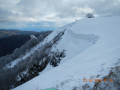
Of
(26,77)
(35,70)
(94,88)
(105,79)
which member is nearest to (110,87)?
(105,79)

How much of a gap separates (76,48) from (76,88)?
1059cm

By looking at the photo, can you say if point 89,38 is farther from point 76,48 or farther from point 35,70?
point 35,70

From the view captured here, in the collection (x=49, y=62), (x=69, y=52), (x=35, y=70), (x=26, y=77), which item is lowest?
(x=26, y=77)

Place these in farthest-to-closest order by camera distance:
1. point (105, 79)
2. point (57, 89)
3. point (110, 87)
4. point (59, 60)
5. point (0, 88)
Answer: point (0, 88), point (59, 60), point (57, 89), point (105, 79), point (110, 87)

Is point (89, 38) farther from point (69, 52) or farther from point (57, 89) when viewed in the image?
point (57, 89)

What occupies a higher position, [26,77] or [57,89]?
[57,89]

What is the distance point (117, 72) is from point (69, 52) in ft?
33.2

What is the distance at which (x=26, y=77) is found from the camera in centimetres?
1491

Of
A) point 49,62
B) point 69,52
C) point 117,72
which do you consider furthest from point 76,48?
point 117,72

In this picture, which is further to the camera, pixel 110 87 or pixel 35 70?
pixel 35 70

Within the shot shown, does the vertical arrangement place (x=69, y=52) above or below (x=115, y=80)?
below

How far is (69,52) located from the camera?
13.7 m

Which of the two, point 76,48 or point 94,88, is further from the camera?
point 76,48

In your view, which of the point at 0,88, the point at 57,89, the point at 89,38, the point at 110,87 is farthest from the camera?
the point at 0,88
